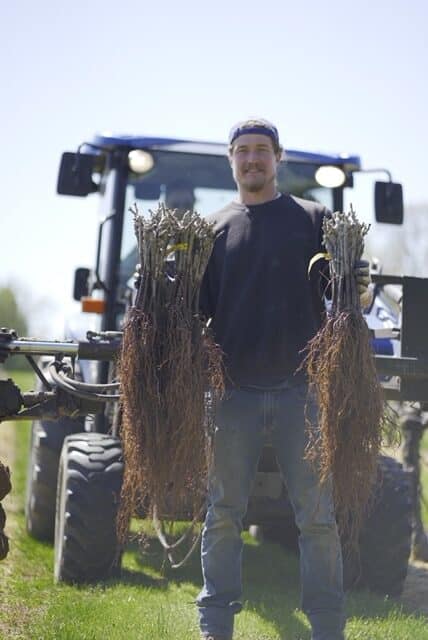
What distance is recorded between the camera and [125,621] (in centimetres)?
451

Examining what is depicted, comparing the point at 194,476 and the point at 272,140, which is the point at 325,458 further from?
the point at 272,140

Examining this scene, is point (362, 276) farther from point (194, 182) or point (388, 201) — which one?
point (194, 182)

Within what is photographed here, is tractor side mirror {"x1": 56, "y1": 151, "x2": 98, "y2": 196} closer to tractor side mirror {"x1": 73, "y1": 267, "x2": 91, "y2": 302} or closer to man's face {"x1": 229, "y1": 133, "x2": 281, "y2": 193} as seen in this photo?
tractor side mirror {"x1": 73, "y1": 267, "x2": 91, "y2": 302}

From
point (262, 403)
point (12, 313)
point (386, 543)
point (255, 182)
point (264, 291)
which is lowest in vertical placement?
point (386, 543)

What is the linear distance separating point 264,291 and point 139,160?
273 centimetres

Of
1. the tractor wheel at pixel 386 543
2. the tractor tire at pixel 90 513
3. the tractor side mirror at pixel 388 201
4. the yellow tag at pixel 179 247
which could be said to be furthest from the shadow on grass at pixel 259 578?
the tractor side mirror at pixel 388 201

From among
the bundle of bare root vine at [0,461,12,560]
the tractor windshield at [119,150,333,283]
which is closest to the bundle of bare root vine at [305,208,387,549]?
the bundle of bare root vine at [0,461,12,560]

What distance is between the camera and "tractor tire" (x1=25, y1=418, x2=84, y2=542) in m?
6.46

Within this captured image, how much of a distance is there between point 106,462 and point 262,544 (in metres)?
2.02

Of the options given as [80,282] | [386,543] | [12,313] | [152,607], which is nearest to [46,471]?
[80,282]

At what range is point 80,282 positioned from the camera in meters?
6.82

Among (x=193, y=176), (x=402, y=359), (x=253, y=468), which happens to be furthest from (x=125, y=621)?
(x=193, y=176)

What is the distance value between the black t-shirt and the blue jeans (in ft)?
0.34

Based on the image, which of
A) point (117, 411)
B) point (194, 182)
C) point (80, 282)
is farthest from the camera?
point (80, 282)
